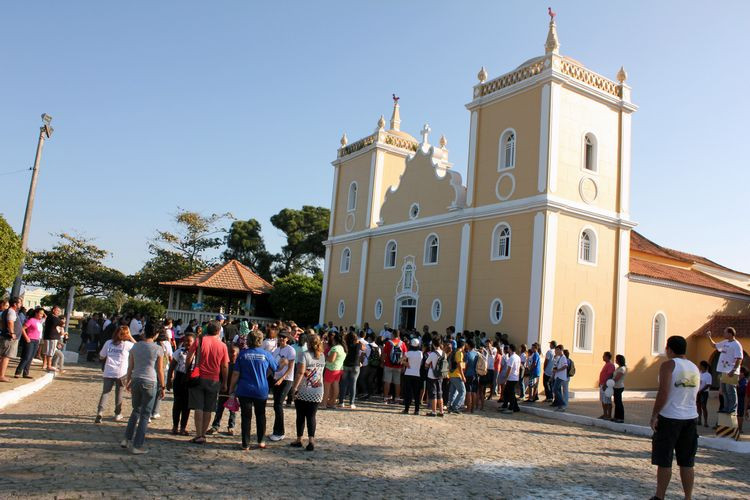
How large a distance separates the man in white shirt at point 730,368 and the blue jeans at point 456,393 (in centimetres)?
512

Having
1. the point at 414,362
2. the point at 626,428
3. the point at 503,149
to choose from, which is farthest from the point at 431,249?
Result: the point at 626,428

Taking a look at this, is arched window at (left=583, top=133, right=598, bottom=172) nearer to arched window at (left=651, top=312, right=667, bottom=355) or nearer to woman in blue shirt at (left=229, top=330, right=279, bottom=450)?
arched window at (left=651, top=312, right=667, bottom=355)

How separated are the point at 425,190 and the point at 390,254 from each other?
3.42 metres

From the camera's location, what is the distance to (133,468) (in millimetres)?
6410

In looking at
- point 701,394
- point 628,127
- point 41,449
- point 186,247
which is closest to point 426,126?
point 628,127

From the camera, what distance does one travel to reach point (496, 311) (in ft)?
65.6

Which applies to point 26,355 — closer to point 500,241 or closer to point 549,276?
point 549,276

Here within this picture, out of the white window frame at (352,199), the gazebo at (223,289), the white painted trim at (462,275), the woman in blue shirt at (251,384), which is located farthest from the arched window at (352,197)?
the woman in blue shirt at (251,384)

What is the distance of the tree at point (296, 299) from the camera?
105 feet

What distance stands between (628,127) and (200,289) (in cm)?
1994

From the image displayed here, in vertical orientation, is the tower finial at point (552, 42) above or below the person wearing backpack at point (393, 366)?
above

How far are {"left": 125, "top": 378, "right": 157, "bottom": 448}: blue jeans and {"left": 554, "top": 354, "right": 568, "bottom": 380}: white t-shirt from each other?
33.2 ft

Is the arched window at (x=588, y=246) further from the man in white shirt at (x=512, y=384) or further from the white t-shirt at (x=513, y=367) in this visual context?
the white t-shirt at (x=513, y=367)

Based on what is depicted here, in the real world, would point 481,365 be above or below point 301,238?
below
